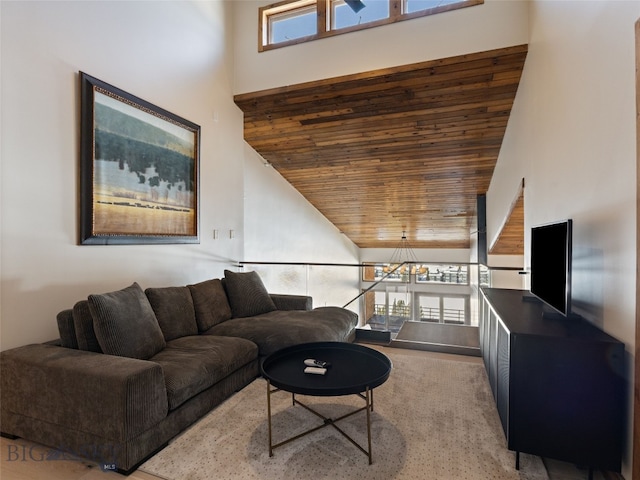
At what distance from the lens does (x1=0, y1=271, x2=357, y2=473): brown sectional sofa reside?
5.88 feet

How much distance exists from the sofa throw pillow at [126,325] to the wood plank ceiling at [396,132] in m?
3.15

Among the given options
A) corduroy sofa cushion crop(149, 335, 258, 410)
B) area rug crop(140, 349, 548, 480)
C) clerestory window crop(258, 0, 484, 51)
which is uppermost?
clerestory window crop(258, 0, 484, 51)

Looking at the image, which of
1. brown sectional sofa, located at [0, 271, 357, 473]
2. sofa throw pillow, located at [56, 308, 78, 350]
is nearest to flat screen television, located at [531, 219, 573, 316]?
brown sectional sofa, located at [0, 271, 357, 473]

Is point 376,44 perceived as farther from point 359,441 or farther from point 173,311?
point 359,441

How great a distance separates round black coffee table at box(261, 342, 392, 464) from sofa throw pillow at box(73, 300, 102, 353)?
1119 mm

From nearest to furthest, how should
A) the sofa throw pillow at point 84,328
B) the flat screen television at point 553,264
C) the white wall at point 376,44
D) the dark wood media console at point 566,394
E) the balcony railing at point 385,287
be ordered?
the dark wood media console at point 566,394 → the flat screen television at point 553,264 → the sofa throw pillow at point 84,328 → the white wall at point 376,44 → the balcony railing at point 385,287

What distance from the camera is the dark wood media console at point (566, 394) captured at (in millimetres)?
1606

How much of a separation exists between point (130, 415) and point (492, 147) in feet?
17.0

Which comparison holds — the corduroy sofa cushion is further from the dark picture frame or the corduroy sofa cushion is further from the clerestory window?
the clerestory window

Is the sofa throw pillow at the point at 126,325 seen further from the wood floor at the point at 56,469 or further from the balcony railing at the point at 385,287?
the balcony railing at the point at 385,287

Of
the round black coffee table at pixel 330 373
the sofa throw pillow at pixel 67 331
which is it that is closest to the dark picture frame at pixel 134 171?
the sofa throw pillow at pixel 67 331

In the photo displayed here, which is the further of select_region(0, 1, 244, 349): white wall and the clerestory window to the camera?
the clerestory window

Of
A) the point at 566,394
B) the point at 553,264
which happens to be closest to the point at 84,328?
the point at 566,394

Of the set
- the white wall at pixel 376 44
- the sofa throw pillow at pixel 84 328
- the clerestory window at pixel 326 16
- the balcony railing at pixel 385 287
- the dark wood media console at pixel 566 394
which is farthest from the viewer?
the balcony railing at pixel 385 287
